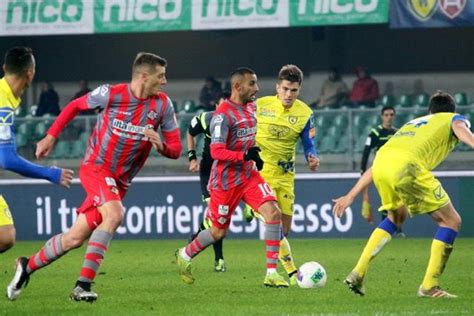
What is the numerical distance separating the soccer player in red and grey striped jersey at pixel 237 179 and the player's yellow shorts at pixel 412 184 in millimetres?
1668

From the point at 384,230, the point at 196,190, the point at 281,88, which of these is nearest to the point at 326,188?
the point at 196,190

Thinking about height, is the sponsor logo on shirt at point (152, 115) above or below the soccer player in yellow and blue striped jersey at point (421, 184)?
above

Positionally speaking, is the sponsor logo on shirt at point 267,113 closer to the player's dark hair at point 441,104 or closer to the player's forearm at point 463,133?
the player's dark hair at point 441,104

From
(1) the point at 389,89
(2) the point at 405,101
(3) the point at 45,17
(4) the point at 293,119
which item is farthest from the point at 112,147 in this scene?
(1) the point at 389,89

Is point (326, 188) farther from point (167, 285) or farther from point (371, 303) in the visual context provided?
point (371, 303)

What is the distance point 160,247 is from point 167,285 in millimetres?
6960

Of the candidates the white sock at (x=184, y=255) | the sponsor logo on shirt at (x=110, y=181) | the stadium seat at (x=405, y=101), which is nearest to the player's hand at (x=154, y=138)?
the sponsor logo on shirt at (x=110, y=181)

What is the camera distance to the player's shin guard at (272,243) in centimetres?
1298

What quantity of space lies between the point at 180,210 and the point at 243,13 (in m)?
4.17

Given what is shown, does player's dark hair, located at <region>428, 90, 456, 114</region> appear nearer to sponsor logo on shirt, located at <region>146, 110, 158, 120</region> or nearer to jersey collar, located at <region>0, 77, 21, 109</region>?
sponsor logo on shirt, located at <region>146, 110, 158, 120</region>

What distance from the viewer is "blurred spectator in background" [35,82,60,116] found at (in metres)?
26.8

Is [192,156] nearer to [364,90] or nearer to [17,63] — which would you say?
[17,63]

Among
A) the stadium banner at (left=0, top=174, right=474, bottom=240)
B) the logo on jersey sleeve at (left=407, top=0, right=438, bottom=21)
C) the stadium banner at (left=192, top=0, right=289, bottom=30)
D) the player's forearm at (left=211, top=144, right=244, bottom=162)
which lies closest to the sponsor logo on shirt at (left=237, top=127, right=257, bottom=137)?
the player's forearm at (left=211, top=144, right=244, bottom=162)

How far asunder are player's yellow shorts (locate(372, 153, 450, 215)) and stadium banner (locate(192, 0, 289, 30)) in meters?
13.1
